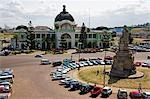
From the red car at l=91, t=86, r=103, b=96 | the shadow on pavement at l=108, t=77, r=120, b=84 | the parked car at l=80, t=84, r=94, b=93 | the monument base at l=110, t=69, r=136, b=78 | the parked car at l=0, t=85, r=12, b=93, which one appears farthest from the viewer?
the monument base at l=110, t=69, r=136, b=78

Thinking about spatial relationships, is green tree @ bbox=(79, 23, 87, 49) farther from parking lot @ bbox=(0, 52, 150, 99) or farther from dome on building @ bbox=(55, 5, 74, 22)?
parking lot @ bbox=(0, 52, 150, 99)

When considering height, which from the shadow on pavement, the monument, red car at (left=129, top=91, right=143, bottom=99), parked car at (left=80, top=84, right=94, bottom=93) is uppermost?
the monument

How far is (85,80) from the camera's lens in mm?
57781

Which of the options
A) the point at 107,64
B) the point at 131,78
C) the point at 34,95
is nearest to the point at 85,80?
the point at 131,78

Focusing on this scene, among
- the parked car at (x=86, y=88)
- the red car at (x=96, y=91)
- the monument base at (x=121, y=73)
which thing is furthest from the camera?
the monument base at (x=121, y=73)

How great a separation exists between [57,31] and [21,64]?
40854 millimetres

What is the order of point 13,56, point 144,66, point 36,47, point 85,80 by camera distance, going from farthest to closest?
point 36,47 → point 13,56 → point 144,66 → point 85,80

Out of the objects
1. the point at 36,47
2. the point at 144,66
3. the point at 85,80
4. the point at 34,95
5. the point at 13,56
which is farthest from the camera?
the point at 36,47

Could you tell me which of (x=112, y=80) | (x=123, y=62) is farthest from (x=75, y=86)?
(x=123, y=62)

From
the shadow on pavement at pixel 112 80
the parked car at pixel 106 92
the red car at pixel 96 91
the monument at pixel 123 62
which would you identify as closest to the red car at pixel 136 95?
the parked car at pixel 106 92

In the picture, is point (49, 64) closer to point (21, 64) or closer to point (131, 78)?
point (21, 64)

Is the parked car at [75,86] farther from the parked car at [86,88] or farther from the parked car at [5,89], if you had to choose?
the parked car at [5,89]

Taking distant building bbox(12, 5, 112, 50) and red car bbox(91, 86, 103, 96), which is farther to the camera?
distant building bbox(12, 5, 112, 50)

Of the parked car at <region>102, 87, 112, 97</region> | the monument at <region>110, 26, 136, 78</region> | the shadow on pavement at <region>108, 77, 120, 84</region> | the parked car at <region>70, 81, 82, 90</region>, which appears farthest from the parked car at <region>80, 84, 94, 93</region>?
the monument at <region>110, 26, 136, 78</region>
